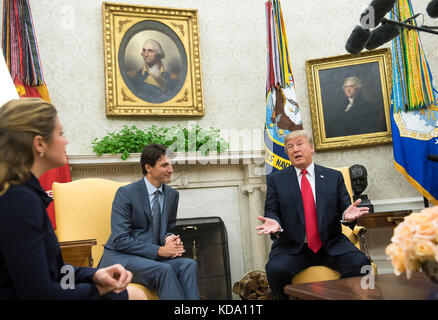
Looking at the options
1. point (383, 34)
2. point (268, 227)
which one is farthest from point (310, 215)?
point (383, 34)

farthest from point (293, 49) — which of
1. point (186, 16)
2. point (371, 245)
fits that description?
point (371, 245)

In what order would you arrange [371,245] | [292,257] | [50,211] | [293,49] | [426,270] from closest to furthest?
[426,270]
[292,257]
[50,211]
[371,245]
[293,49]

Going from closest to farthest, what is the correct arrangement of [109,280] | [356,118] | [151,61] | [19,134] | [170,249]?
[19,134] → [109,280] → [170,249] → [151,61] → [356,118]

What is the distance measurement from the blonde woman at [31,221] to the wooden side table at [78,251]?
0.94m

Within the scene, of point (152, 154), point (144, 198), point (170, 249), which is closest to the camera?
point (170, 249)

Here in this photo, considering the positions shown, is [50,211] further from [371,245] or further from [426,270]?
[371,245]

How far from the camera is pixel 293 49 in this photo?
5172 millimetres

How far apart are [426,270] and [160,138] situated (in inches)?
134

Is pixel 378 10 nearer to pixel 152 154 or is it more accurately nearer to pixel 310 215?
pixel 310 215

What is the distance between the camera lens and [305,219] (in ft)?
9.78

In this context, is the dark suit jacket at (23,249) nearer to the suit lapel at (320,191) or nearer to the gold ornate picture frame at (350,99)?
→ the suit lapel at (320,191)

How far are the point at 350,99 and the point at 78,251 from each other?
379 cm

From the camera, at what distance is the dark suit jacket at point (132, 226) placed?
8.39ft

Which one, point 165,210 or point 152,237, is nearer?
point 152,237
